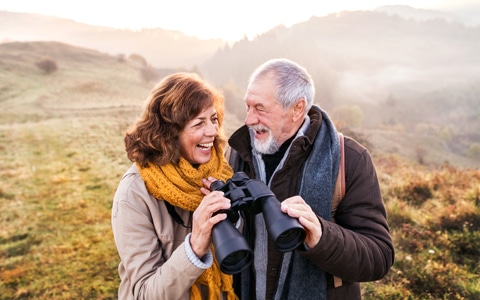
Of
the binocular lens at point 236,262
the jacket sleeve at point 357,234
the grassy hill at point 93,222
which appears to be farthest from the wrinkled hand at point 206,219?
the grassy hill at point 93,222

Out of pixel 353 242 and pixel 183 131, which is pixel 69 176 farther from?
pixel 353 242

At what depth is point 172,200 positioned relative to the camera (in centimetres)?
199

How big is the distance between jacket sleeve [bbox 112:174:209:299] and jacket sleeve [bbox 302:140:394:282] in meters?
0.71

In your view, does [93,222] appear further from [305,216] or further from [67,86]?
[67,86]

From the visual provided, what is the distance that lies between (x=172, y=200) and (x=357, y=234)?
45.5 inches

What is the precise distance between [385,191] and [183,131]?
292 inches


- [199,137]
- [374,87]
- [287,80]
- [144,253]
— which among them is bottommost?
[374,87]

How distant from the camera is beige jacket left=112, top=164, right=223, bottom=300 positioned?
1750 millimetres

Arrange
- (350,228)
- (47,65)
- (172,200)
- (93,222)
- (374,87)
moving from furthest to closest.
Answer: (374,87) < (47,65) < (93,222) < (350,228) < (172,200)

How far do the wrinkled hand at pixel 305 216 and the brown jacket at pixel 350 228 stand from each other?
0.04 meters

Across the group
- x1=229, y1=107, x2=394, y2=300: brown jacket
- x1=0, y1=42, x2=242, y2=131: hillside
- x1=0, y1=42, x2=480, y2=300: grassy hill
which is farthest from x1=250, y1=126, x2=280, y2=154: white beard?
x1=0, y1=42, x2=242, y2=131: hillside

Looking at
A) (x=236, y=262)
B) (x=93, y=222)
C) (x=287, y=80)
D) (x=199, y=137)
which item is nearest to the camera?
(x=236, y=262)

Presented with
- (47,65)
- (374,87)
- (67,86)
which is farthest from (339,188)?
(374,87)

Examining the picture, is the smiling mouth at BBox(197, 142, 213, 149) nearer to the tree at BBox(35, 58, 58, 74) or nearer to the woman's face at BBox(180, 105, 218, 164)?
the woman's face at BBox(180, 105, 218, 164)
